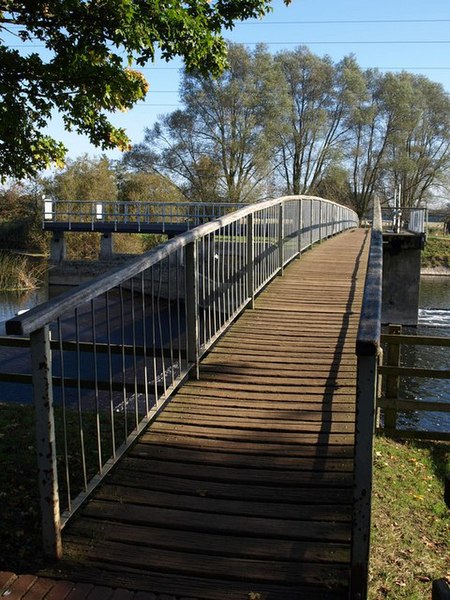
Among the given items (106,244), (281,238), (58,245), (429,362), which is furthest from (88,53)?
(58,245)

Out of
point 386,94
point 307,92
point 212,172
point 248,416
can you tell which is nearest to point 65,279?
point 212,172

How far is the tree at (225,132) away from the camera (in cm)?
4062

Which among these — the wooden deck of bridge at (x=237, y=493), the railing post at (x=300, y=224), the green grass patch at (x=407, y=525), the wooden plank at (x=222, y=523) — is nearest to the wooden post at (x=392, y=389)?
the green grass patch at (x=407, y=525)

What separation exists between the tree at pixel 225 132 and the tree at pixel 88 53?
31.4 metres

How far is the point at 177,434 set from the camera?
13.6 ft

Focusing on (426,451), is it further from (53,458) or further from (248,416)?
(53,458)

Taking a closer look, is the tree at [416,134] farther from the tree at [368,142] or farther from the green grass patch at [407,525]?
the green grass patch at [407,525]

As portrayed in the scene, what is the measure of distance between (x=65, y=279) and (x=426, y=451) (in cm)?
2514

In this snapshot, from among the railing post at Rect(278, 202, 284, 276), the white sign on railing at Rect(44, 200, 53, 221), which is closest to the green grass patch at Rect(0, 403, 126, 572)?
the railing post at Rect(278, 202, 284, 276)

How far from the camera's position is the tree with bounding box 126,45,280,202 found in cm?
4062

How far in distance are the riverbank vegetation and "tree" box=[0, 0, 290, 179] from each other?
15.8ft

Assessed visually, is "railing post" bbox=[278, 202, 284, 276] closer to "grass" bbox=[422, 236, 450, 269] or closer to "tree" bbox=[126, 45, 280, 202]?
"tree" bbox=[126, 45, 280, 202]

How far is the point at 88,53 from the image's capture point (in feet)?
31.2

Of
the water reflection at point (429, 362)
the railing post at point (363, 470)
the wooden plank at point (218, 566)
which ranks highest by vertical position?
the railing post at point (363, 470)
